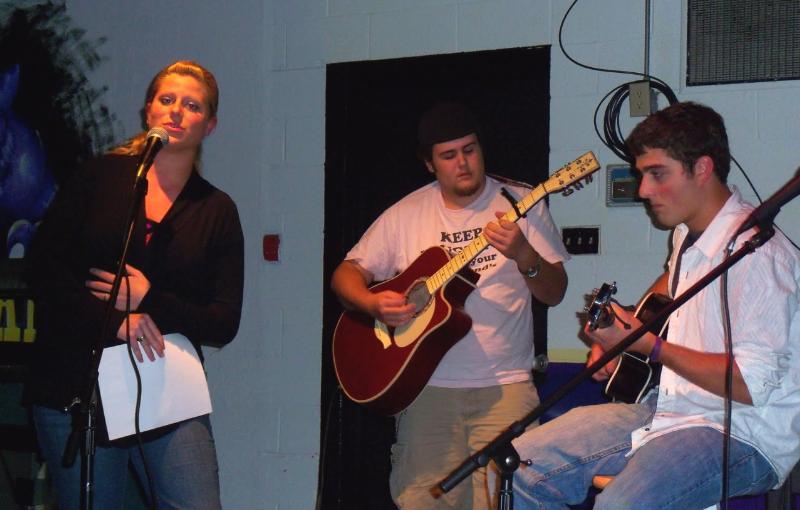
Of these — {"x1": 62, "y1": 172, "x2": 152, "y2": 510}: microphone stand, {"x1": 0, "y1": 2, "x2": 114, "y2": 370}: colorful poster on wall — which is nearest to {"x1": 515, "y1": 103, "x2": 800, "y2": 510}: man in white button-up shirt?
{"x1": 62, "y1": 172, "x2": 152, "y2": 510}: microphone stand

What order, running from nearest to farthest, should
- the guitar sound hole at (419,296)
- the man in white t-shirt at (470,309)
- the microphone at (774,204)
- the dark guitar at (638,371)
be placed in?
the microphone at (774,204), the dark guitar at (638,371), the man in white t-shirt at (470,309), the guitar sound hole at (419,296)

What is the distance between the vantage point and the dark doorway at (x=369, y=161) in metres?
4.07

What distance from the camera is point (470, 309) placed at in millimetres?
3225

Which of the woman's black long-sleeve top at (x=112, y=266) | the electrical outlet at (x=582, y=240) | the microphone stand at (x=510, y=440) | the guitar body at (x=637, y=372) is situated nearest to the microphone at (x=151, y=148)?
the woman's black long-sleeve top at (x=112, y=266)

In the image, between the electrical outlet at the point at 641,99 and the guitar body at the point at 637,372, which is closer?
the guitar body at the point at 637,372

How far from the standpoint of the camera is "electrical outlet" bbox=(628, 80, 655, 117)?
360 centimetres

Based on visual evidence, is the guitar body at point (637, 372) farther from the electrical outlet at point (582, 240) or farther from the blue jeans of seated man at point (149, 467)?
the blue jeans of seated man at point (149, 467)

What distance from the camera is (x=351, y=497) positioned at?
419 cm

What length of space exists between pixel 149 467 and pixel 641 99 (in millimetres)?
2289

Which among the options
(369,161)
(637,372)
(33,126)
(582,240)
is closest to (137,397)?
(637,372)

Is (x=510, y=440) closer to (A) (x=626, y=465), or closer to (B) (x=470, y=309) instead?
(A) (x=626, y=465)

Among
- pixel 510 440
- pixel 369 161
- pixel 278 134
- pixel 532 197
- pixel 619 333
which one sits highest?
pixel 278 134

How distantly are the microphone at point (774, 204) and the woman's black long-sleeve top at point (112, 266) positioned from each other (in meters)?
1.44

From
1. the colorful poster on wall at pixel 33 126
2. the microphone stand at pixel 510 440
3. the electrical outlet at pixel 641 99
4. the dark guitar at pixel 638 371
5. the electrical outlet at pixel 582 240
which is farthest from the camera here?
the colorful poster on wall at pixel 33 126
